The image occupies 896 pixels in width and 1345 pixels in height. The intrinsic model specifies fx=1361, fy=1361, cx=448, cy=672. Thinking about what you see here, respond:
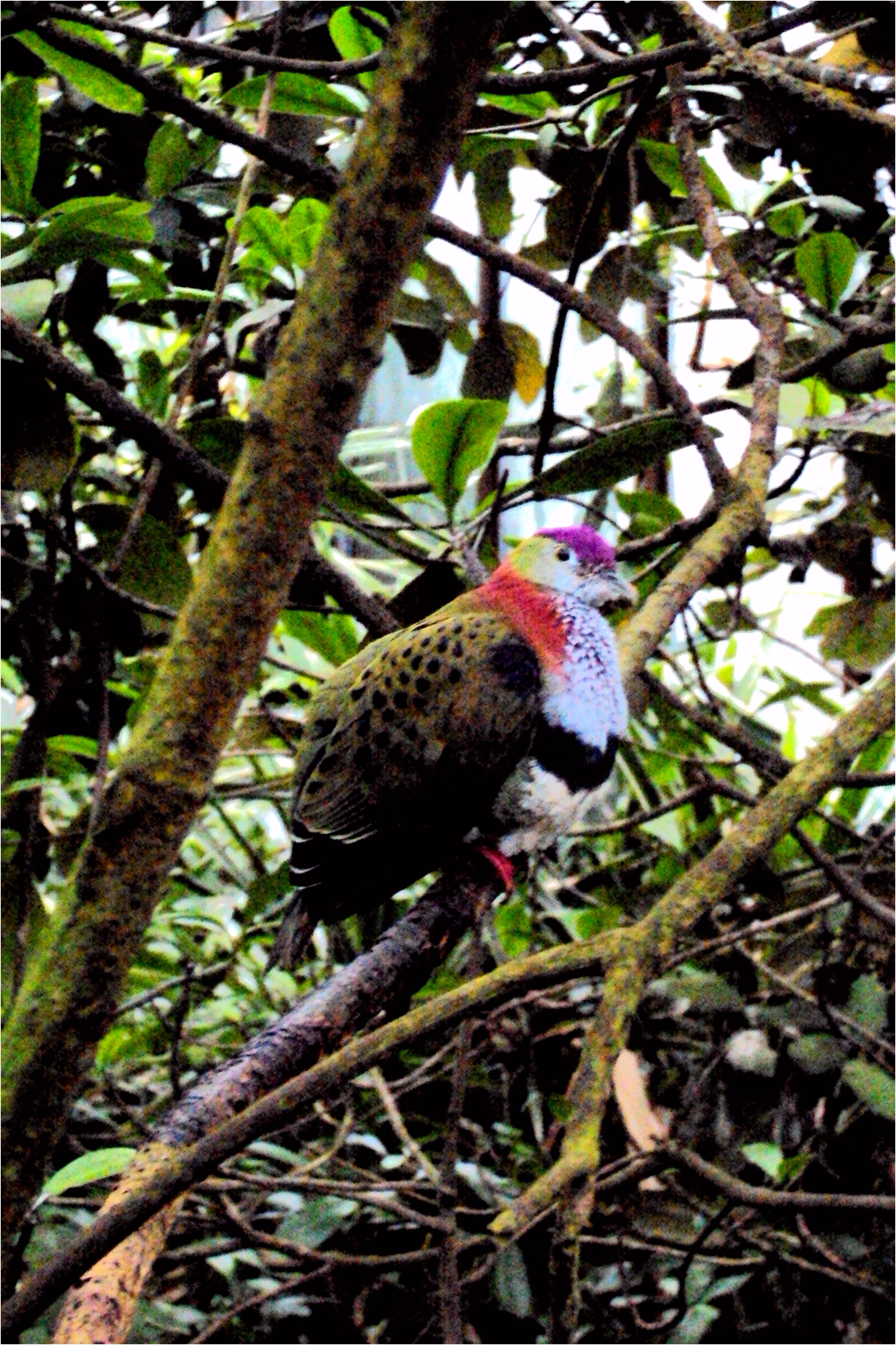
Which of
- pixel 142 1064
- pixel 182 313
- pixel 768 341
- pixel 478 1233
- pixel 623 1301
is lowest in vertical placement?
pixel 623 1301

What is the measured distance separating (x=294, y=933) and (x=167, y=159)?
0.71 metres

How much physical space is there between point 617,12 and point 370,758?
0.90 metres

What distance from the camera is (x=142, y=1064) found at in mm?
1701

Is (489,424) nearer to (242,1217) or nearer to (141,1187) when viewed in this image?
(141,1187)

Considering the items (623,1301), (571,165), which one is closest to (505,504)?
(571,165)

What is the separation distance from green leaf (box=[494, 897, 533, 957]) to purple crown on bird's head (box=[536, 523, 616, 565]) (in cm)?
70

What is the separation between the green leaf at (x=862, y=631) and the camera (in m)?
1.54

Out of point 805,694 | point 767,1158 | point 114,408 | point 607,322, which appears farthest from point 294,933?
point 805,694

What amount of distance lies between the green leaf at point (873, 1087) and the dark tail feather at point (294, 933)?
0.76 m

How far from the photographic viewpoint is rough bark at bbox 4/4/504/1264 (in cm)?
42

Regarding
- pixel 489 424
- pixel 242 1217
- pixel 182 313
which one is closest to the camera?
pixel 489 424

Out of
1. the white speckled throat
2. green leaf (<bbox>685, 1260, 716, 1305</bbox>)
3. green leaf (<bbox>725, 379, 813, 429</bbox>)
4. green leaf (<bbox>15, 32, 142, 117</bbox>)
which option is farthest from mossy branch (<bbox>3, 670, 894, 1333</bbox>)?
green leaf (<bbox>15, 32, 142, 117</bbox>)

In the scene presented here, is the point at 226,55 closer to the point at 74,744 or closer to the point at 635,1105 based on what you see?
the point at 74,744

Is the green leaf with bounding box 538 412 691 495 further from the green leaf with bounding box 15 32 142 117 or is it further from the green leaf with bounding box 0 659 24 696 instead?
the green leaf with bounding box 0 659 24 696
